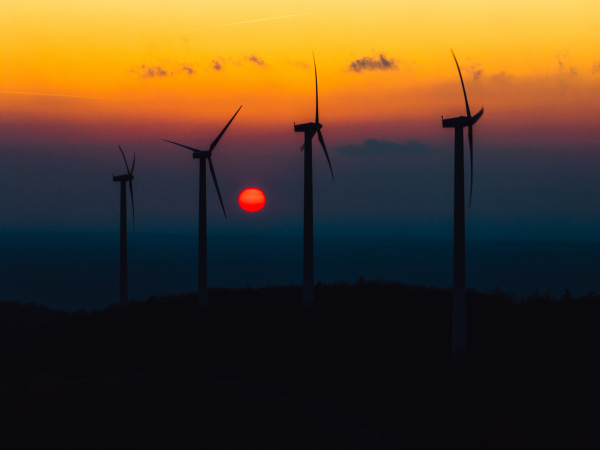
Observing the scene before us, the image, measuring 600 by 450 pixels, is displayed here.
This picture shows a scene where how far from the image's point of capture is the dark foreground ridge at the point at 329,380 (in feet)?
65.2

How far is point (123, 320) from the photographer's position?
49094 mm

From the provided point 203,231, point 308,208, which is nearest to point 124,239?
point 203,231

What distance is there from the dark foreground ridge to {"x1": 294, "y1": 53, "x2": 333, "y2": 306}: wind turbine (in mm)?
1080

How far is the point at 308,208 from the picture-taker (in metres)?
39.4

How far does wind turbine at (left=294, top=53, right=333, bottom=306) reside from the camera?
3878cm

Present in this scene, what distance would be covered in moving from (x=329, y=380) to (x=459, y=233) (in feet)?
24.1

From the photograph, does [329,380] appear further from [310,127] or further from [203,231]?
[203,231]

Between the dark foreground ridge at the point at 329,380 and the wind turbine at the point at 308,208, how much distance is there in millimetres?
1080

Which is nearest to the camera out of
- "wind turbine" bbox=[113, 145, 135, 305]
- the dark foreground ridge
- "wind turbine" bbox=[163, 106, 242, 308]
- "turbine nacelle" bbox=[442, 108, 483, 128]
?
the dark foreground ridge

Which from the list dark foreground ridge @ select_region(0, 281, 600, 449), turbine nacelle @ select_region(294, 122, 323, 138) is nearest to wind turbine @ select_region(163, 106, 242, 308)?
dark foreground ridge @ select_region(0, 281, 600, 449)

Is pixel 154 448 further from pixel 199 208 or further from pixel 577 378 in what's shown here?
→ pixel 199 208

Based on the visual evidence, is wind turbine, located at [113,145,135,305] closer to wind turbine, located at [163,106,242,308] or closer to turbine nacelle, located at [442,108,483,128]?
wind turbine, located at [163,106,242,308]

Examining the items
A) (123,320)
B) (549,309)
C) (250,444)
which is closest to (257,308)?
(123,320)

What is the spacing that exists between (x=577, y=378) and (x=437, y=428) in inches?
219
